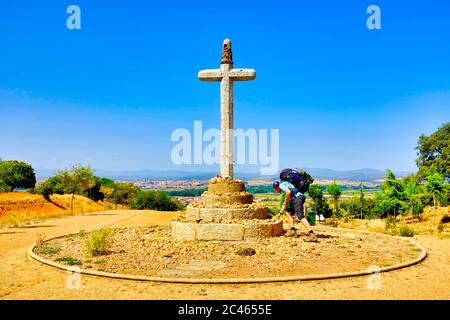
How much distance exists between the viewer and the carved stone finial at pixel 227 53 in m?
12.9

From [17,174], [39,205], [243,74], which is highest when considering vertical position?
[243,74]

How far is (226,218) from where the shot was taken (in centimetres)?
1121

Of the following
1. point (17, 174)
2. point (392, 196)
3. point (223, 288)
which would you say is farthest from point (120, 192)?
point (223, 288)

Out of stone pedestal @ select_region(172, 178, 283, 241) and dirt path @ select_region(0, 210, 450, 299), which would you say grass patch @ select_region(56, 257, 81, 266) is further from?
stone pedestal @ select_region(172, 178, 283, 241)

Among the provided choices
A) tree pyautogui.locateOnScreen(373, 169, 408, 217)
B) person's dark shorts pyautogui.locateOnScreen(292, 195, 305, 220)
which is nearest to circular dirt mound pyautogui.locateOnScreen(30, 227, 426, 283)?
person's dark shorts pyautogui.locateOnScreen(292, 195, 305, 220)

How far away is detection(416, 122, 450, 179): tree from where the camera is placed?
36812 mm

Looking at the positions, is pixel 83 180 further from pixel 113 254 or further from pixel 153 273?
pixel 153 273

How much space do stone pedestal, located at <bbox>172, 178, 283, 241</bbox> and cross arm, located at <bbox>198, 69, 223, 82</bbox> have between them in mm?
3522

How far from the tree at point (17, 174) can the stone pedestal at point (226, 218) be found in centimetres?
3440

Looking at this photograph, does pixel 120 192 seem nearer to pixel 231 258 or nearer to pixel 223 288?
pixel 231 258

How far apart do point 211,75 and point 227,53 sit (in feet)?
3.14

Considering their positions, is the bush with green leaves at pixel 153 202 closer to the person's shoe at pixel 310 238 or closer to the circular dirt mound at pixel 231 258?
the circular dirt mound at pixel 231 258
